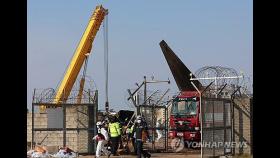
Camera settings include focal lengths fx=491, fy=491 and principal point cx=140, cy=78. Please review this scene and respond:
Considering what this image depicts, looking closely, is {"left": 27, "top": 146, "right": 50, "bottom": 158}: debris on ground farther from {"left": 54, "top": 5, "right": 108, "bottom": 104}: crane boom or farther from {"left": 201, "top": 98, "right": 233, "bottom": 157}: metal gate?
{"left": 54, "top": 5, "right": 108, "bottom": 104}: crane boom

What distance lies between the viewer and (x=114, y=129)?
1766 cm

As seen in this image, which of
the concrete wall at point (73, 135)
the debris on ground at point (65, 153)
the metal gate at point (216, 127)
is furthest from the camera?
the concrete wall at point (73, 135)

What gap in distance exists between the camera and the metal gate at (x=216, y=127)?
50.2 feet

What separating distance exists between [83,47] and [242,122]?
12.9 metres

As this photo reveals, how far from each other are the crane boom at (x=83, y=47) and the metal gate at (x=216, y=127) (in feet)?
40.2

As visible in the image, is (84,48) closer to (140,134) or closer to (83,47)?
(83,47)

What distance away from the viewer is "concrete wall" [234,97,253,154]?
1621cm

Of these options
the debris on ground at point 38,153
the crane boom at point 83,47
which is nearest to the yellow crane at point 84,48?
the crane boom at point 83,47

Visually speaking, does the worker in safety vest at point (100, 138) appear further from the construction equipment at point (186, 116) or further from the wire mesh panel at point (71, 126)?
the construction equipment at point (186, 116)

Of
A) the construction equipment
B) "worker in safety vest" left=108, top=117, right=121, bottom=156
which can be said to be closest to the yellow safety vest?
"worker in safety vest" left=108, top=117, right=121, bottom=156

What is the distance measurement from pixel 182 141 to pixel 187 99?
1948 millimetres

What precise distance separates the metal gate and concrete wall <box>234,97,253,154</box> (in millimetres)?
211
